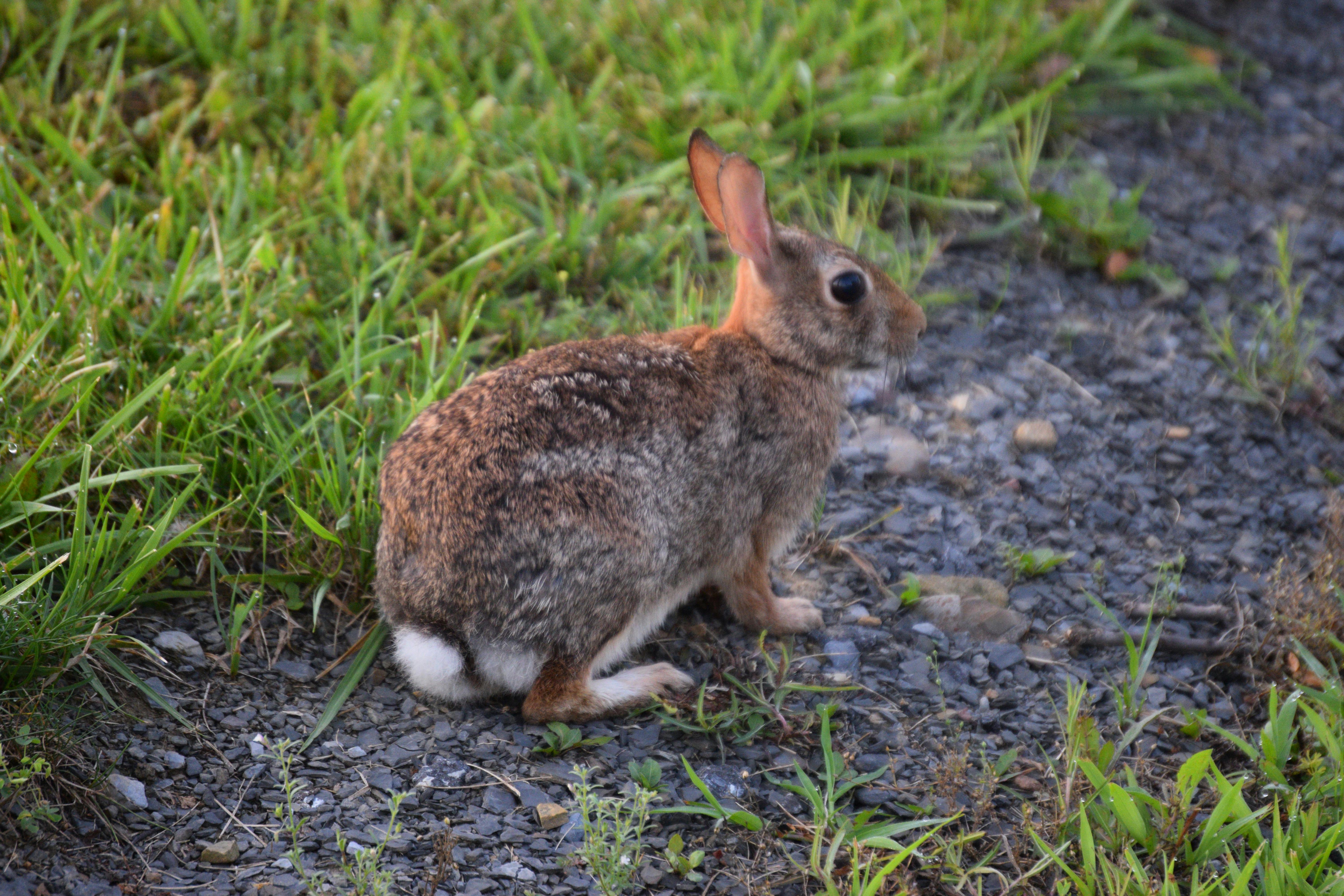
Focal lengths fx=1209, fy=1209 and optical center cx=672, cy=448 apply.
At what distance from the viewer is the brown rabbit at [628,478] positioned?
324 centimetres

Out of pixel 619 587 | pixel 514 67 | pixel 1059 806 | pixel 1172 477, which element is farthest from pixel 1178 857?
pixel 514 67

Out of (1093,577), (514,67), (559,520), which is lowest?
(1093,577)

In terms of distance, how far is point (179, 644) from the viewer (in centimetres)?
341

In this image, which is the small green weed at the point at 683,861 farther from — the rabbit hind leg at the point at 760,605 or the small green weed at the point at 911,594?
the small green weed at the point at 911,594

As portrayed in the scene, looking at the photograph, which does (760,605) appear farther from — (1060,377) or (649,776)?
(1060,377)

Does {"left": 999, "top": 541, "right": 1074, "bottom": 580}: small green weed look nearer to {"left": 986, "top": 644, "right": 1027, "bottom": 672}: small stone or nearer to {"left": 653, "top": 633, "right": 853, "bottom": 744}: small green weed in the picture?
{"left": 986, "top": 644, "right": 1027, "bottom": 672}: small stone

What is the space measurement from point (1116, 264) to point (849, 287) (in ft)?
6.36

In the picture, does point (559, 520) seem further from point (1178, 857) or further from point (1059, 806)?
point (1178, 857)

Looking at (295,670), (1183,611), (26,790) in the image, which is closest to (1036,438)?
(1183,611)

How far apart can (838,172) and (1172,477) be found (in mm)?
1961

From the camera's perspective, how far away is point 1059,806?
3068 mm

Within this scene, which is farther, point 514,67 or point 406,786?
point 514,67

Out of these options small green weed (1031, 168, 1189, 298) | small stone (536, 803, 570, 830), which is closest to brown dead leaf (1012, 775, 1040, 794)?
small stone (536, 803, 570, 830)

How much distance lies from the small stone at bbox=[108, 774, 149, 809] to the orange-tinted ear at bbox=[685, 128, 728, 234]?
2.34 metres
